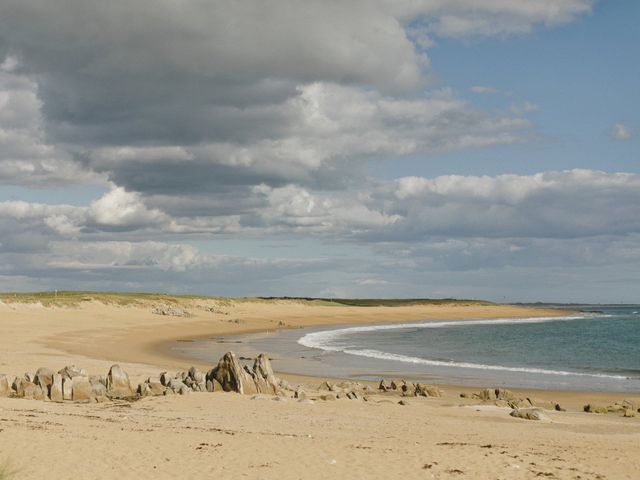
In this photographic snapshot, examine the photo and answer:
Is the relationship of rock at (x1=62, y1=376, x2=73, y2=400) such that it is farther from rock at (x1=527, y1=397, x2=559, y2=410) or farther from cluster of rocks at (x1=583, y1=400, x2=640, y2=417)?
cluster of rocks at (x1=583, y1=400, x2=640, y2=417)

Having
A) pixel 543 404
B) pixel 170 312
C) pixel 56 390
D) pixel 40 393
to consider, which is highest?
pixel 170 312

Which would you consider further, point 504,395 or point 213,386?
point 504,395

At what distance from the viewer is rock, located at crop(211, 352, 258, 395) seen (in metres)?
27.8

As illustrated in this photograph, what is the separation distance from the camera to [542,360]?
51250mm

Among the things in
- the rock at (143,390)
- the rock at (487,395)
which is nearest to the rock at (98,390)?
the rock at (143,390)

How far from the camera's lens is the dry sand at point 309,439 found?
49.2 ft

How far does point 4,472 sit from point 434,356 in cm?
4147

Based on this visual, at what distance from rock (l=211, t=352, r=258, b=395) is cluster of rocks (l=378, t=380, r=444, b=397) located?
247 inches

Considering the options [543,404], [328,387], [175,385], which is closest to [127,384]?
[175,385]

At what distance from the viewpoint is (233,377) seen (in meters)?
28.0

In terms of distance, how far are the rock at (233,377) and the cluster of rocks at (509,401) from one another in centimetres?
927

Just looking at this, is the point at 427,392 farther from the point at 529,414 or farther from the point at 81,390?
the point at 81,390

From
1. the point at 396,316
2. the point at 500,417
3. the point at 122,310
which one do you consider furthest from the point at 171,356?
the point at 396,316

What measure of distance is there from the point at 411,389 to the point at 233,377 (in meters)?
8.00
